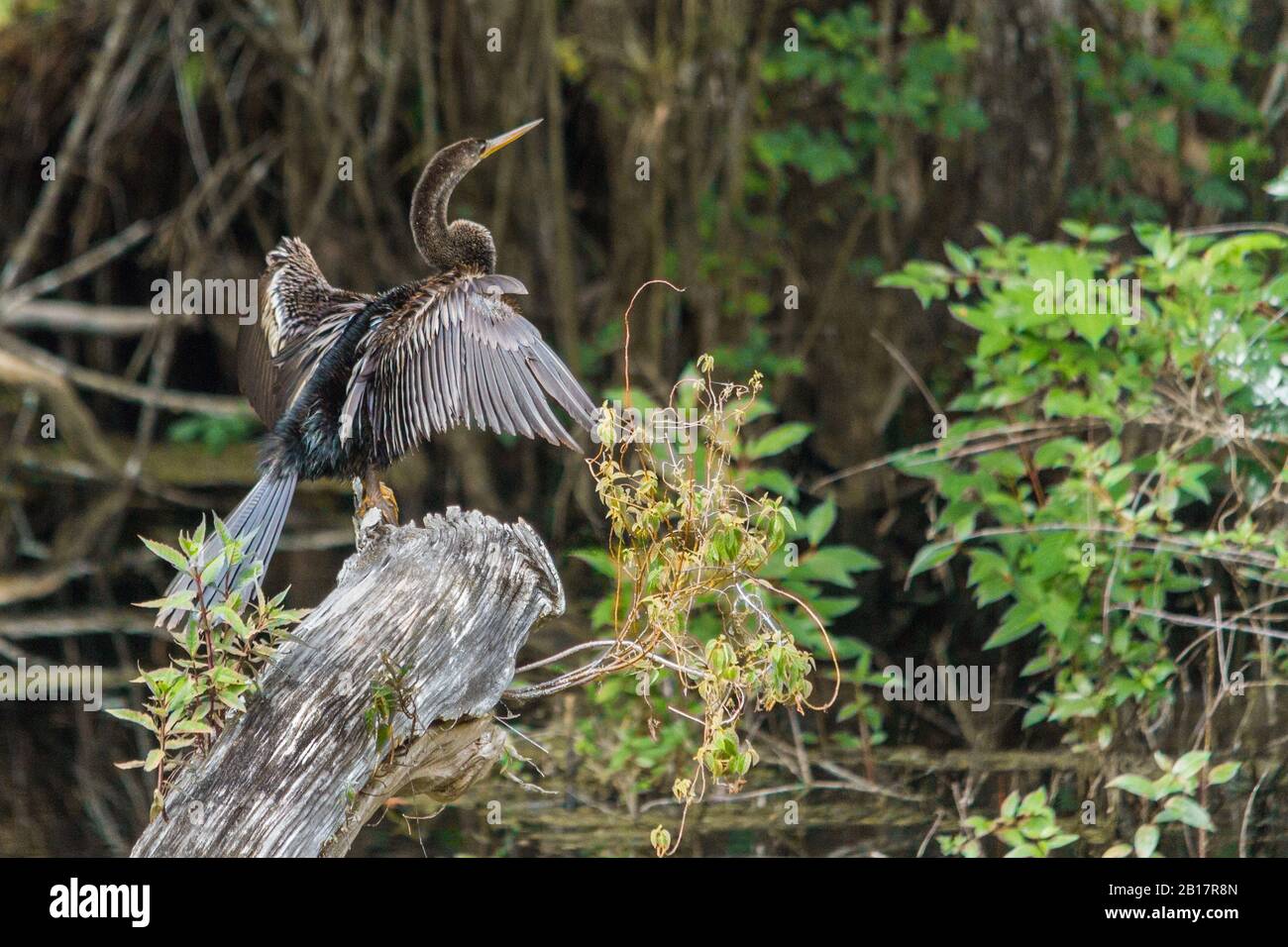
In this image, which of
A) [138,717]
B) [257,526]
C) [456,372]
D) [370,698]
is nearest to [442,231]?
[456,372]

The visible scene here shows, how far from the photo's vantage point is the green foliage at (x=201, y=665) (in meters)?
2.50

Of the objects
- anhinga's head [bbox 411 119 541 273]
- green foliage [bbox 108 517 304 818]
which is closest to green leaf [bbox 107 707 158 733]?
green foliage [bbox 108 517 304 818]

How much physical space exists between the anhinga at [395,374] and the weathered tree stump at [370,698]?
232 millimetres

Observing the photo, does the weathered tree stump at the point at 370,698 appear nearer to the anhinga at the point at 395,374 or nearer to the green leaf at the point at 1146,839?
the anhinga at the point at 395,374

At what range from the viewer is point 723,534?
2830 millimetres

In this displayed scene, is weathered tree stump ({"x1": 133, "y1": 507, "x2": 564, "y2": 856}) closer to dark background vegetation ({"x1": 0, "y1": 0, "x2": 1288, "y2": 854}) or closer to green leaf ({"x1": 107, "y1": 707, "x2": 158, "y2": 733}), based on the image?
green leaf ({"x1": 107, "y1": 707, "x2": 158, "y2": 733})

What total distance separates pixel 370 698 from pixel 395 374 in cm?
98

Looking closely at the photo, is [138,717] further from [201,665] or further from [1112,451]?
[1112,451]

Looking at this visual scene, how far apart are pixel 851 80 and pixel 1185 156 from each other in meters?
2.04

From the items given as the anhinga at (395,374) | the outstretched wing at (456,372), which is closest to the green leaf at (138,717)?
the anhinga at (395,374)

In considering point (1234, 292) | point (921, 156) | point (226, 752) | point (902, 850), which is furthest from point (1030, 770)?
point (921, 156)

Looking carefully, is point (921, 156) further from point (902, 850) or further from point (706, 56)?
point (902, 850)

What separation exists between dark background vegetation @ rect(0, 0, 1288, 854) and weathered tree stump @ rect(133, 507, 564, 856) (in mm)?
4295

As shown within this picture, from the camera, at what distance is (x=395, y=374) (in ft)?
11.1
